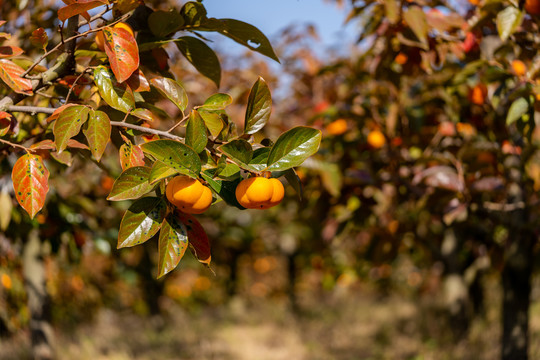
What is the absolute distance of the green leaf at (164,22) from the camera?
94 cm

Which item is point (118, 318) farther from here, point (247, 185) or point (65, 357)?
point (247, 185)

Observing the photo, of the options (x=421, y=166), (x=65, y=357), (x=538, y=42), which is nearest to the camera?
(x=538, y=42)

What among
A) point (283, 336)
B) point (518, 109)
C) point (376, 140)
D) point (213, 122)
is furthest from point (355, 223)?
point (283, 336)

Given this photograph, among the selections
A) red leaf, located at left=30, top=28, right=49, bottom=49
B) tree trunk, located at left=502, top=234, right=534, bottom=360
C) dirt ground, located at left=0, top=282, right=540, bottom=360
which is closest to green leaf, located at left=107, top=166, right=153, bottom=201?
red leaf, located at left=30, top=28, right=49, bottom=49

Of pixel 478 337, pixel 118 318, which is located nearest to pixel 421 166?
pixel 478 337

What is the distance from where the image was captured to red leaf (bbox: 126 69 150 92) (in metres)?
0.90

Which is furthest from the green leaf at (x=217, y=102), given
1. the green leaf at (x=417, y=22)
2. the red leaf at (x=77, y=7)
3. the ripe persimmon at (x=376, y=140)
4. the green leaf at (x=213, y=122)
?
the ripe persimmon at (x=376, y=140)

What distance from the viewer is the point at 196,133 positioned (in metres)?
0.76

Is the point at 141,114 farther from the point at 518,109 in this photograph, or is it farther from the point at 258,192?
the point at 518,109

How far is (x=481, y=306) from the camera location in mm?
5109

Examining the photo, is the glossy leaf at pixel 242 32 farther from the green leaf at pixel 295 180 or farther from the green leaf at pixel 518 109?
the green leaf at pixel 518 109

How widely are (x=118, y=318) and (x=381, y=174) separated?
5691mm

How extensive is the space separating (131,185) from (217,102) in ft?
0.74

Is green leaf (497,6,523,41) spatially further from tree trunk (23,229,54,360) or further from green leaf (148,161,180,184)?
tree trunk (23,229,54,360)
